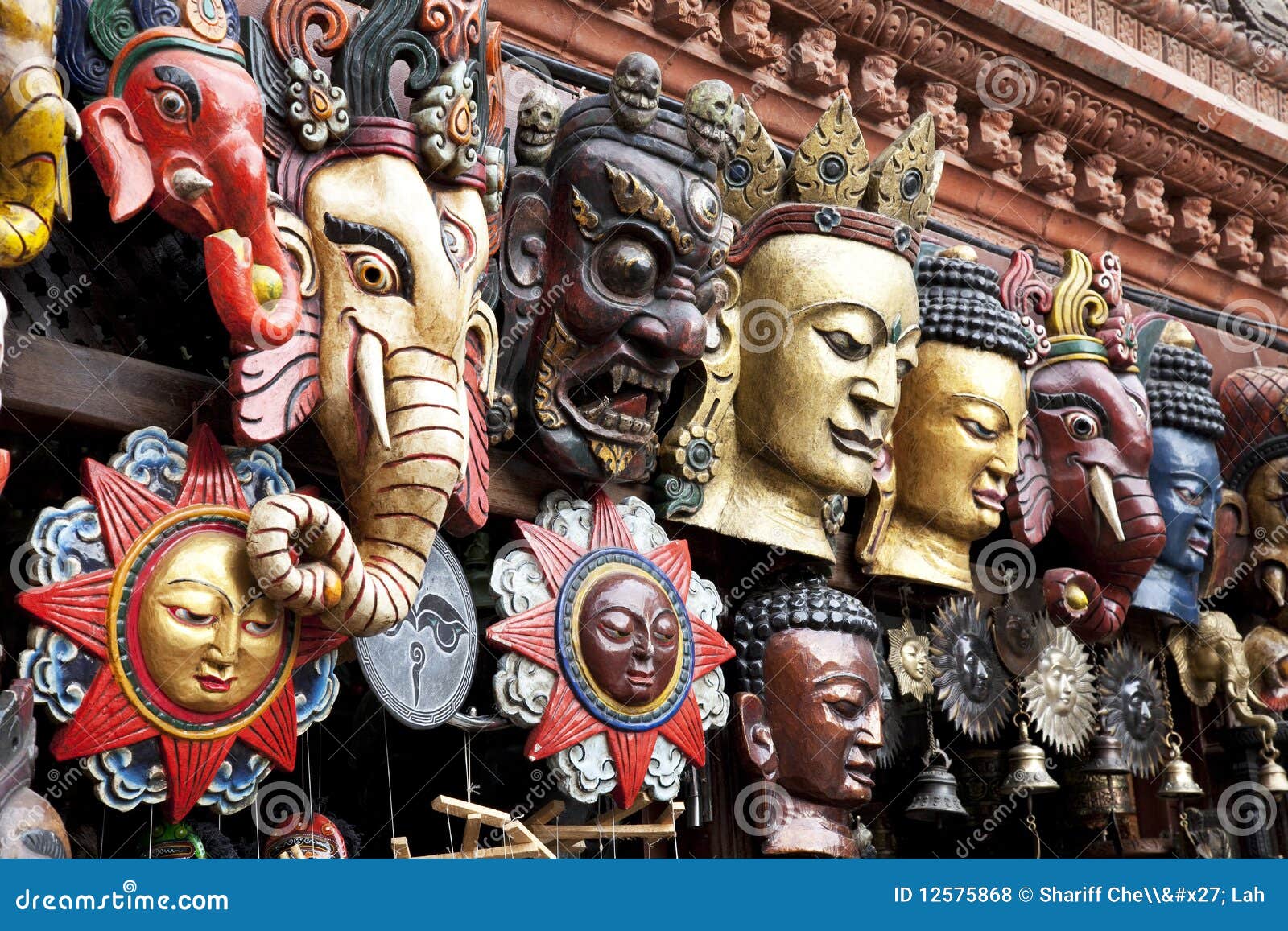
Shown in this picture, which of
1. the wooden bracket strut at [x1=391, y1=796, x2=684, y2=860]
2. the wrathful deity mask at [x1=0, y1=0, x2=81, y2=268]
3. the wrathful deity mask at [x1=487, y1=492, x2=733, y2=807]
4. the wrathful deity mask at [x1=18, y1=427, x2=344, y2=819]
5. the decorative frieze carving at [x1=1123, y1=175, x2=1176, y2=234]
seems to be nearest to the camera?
the wrathful deity mask at [x1=0, y1=0, x2=81, y2=268]

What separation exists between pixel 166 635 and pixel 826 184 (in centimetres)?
153

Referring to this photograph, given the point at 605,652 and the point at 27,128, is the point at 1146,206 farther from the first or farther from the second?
the point at 27,128

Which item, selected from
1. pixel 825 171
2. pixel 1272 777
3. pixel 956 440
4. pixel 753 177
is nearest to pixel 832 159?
pixel 825 171

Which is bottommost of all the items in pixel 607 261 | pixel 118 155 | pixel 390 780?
pixel 390 780

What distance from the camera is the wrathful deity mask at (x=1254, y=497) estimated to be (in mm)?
4281

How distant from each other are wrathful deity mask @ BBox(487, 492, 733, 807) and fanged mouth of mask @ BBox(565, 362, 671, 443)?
15 cm

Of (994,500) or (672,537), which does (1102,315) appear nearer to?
(994,500)


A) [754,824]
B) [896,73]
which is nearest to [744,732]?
[754,824]

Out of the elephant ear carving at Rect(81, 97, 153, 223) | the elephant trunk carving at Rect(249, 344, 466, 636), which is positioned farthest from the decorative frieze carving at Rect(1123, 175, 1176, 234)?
the elephant ear carving at Rect(81, 97, 153, 223)

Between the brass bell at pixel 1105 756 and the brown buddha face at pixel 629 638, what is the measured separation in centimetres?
128

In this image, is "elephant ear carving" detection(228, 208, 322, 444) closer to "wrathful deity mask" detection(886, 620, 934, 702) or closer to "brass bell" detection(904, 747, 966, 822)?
"wrathful deity mask" detection(886, 620, 934, 702)

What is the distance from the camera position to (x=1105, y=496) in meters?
3.75

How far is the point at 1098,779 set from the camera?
3.99 m

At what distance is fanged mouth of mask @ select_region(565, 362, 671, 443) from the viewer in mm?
3020
